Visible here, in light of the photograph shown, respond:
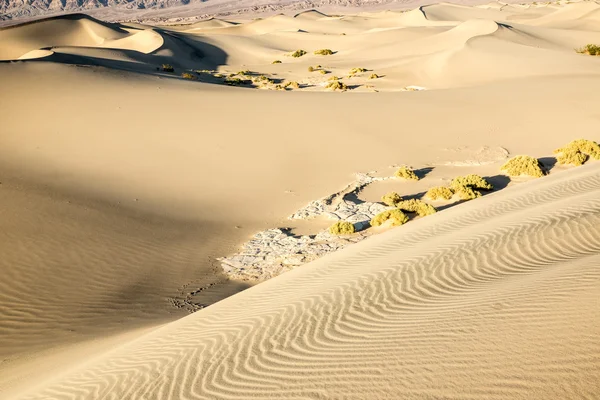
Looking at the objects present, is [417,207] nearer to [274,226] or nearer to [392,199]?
[392,199]

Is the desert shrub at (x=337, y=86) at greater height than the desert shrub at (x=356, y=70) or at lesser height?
greater

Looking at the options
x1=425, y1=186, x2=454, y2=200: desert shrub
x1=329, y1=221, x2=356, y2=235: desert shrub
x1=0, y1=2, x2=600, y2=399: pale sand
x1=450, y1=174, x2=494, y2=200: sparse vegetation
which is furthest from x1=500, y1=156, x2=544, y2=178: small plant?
x1=329, y1=221, x2=356, y2=235: desert shrub

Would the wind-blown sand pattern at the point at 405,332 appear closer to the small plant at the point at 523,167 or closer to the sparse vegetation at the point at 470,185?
the sparse vegetation at the point at 470,185

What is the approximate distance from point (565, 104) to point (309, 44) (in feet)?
138

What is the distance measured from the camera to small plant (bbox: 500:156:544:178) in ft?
42.8

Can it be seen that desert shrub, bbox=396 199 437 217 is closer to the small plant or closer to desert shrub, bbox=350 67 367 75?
the small plant

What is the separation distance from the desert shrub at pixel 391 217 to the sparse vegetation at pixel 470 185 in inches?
85.8

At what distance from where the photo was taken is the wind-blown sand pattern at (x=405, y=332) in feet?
11.1

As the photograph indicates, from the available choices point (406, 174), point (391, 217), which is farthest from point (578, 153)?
point (391, 217)

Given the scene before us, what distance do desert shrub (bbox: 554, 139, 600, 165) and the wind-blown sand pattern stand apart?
689cm

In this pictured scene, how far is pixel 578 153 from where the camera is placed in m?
14.1

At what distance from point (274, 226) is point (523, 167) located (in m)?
7.43

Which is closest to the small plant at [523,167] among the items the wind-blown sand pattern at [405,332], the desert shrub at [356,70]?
Answer: the wind-blown sand pattern at [405,332]

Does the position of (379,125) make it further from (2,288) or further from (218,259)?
(2,288)
